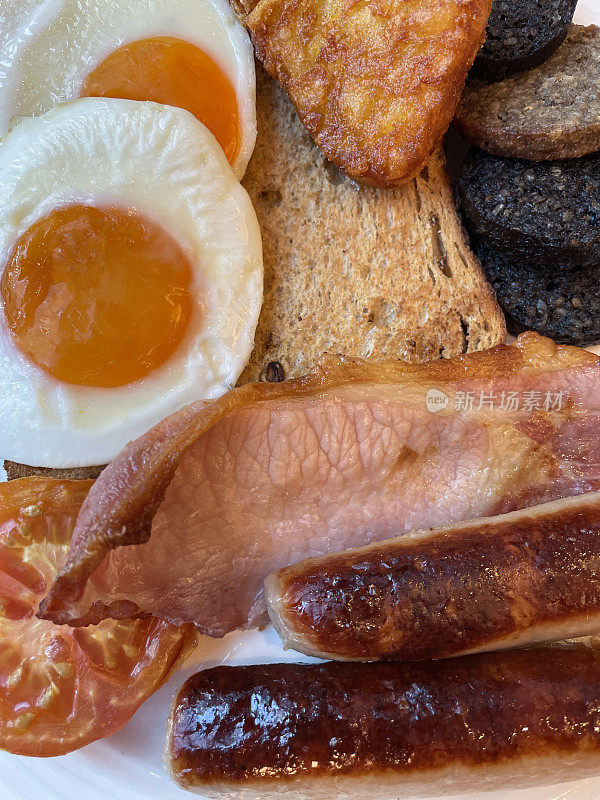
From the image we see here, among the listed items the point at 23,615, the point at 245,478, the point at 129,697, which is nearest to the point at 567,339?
the point at 245,478

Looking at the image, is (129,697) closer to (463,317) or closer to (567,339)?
(463,317)

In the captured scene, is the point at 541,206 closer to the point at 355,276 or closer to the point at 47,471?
the point at 355,276

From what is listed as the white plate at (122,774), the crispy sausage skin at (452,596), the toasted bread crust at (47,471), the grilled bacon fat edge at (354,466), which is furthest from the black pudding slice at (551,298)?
the toasted bread crust at (47,471)

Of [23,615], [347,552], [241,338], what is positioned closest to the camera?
[347,552]

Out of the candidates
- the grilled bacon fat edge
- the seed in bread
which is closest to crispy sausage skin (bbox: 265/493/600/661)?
the grilled bacon fat edge

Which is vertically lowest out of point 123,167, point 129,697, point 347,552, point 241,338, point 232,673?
point 129,697

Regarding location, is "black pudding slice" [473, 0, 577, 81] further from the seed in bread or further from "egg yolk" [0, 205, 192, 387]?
"egg yolk" [0, 205, 192, 387]
